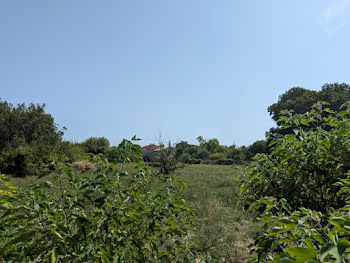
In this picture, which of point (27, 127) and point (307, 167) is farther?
point (27, 127)

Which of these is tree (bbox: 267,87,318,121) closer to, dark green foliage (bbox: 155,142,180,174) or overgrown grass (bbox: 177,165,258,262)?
dark green foliage (bbox: 155,142,180,174)

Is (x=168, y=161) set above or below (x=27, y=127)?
below

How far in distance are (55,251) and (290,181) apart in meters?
2.26

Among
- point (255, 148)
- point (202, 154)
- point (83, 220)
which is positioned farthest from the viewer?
point (202, 154)

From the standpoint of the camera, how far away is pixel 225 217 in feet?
23.7

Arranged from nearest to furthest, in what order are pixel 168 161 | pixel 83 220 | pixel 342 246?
pixel 342 246, pixel 83 220, pixel 168 161

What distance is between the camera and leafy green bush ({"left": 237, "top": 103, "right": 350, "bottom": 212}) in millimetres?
2717

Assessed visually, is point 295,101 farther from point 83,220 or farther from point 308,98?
point 83,220

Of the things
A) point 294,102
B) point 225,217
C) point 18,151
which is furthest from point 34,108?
point 294,102

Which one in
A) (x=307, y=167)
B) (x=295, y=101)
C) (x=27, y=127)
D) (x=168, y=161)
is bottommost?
(x=307, y=167)

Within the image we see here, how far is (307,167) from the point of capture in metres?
2.85

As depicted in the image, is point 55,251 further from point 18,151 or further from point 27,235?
point 18,151

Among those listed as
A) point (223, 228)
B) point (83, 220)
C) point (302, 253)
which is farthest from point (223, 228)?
point (302, 253)

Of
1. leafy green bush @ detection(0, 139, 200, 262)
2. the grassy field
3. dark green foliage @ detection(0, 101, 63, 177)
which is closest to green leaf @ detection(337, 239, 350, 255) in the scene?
leafy green bush @ detection(0, 139, 200, 262)
